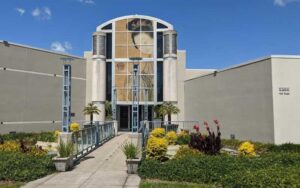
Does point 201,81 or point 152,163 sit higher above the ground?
point 201,81

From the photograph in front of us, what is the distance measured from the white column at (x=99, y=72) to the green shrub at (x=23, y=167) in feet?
91.1

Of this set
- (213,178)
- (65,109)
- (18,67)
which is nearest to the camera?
(213,178)

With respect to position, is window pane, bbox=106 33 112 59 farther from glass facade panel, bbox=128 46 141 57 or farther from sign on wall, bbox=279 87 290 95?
sign on wall, bbox=279 87 290 95

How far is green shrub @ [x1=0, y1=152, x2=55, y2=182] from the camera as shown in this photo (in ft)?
37.1

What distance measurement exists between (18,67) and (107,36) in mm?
13217

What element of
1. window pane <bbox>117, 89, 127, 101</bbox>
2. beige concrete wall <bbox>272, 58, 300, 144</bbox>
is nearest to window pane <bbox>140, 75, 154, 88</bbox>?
window pane <bbox>117, 89, 127, 101</bbox>

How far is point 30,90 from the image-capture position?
34500 mm

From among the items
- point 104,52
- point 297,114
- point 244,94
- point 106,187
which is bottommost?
point 106,187

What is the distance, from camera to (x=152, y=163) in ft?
39.7

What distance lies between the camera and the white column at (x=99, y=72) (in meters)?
40.8

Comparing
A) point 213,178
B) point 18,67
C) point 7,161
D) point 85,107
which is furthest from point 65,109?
point 85,107

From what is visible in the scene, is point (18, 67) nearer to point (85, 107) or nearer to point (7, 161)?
point (85, 107)

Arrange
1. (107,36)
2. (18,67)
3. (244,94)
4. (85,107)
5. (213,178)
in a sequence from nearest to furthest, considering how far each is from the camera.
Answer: (213,178)
(244,94)
(18,67)
(85,107)
(107,36)

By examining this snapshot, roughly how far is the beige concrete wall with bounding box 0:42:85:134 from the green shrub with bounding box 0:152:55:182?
20.4 meters
